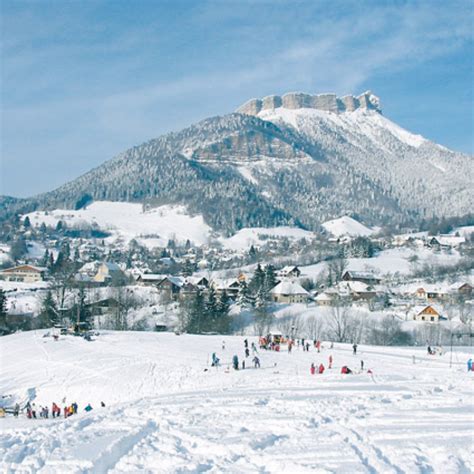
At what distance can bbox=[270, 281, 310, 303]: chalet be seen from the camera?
71625mm

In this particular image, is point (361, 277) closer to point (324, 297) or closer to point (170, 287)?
point (324, 297)

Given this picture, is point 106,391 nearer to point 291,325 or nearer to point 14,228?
point 291,325

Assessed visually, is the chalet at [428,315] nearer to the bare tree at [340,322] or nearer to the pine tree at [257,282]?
the bare tree at [340,322]

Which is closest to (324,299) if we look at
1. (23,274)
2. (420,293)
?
(420,293)

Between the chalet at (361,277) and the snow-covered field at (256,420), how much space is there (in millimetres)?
53635

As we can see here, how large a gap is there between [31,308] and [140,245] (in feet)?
363

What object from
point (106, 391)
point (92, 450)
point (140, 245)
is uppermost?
point (140, 245)

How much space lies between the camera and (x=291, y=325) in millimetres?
56906

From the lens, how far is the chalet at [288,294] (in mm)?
71625

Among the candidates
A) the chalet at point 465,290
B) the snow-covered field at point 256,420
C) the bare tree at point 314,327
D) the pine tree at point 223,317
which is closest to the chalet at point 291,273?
the chalet at point 465,290

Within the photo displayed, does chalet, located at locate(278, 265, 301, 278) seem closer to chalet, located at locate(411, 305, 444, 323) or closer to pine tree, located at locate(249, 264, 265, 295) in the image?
pine tree, located at locate(249, 264, 265, 295)

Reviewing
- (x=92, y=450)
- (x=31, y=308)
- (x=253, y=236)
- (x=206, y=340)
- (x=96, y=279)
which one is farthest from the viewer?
(x=253, y=236)

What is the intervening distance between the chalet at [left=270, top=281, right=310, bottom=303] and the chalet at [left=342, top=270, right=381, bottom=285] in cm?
1332

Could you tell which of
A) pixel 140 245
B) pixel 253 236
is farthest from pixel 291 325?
pixel 253 236
